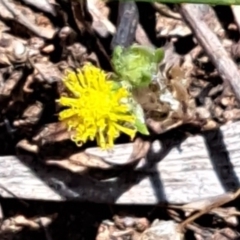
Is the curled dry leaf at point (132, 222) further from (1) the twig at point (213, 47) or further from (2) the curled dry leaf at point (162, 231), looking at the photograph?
(1) the twig at point (213, 47)

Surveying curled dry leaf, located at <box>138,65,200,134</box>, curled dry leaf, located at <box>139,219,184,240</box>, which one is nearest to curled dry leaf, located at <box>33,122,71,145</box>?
curled dry leaf, located at <box>138,65,200,134</box>

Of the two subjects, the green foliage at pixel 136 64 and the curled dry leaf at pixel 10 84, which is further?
the curled dry leaf at pixel 10 84

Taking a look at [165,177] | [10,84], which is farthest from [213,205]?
[10,84]

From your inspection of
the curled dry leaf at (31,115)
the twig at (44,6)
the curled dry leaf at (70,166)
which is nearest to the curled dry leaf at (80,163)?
the curled dry leaf at (70,166)

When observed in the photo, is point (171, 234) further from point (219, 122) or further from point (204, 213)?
point (219, 122)

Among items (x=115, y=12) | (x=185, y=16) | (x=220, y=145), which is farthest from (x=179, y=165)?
(x=115, y=12)

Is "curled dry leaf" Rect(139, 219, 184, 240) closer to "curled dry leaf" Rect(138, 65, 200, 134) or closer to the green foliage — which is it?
"curled dry leaf" Rect(138, 65, 200, 134)

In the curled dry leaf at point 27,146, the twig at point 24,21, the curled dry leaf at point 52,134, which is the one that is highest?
the twig at point 24,21

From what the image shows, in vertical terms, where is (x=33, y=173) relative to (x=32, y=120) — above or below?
below
